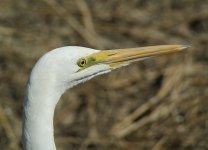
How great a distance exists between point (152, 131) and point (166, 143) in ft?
0.55

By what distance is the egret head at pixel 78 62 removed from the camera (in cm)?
286

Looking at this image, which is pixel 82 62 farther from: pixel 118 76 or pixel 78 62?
pixel 118 76

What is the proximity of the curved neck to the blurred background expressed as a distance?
206 centimetres

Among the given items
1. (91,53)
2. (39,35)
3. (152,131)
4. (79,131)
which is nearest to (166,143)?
(152,131)

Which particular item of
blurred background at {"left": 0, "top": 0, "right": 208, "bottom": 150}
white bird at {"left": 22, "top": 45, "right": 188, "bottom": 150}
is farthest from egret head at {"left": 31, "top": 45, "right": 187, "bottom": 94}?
blurred background at {"left": 0, "top": 0, "right": 208, "bottom": 150}

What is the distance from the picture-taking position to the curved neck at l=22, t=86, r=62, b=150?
2.84 meters

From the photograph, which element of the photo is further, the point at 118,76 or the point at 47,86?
the point at 118,76

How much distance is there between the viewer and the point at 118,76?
562 centimetres

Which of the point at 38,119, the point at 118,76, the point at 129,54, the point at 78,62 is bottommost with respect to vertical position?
the point at 38,119

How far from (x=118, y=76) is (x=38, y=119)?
9.16ft

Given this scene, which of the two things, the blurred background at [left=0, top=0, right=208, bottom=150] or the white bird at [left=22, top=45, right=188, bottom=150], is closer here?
the white bird at [left=22, top=45, right=188, bottom=150]

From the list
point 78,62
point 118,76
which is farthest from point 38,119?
point 118,76

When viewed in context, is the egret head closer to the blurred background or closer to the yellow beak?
the yellow beak

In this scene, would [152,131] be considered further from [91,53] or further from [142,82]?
[91,53]
